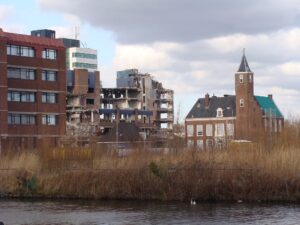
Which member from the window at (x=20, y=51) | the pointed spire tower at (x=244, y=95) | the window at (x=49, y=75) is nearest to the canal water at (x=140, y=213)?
the window at (x=20, y=51)

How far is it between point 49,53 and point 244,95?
5473cm

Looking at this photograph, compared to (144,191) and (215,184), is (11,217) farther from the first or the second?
(215,184)

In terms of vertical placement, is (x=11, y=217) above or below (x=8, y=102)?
below

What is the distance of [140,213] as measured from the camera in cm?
3894

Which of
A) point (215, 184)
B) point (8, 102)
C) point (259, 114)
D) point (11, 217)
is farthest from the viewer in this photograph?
point (259, 114)

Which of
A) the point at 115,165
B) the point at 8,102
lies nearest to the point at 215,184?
the point at 115,165

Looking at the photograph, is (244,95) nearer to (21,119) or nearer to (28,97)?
(28,97)

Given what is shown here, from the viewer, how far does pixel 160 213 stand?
38594mm

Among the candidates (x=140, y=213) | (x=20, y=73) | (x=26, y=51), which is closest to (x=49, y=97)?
(x=20, y=73)

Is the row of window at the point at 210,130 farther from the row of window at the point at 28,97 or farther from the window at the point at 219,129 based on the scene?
the row of window at the point at 28,97

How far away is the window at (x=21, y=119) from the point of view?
94750 mm

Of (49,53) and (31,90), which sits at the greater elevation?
(49,53)

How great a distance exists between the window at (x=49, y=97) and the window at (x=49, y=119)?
Answer: 2388 mm

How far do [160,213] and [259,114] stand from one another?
342 ft
